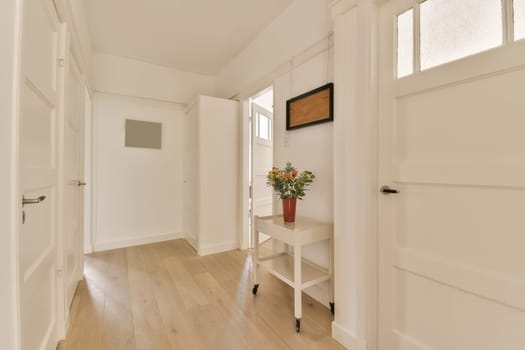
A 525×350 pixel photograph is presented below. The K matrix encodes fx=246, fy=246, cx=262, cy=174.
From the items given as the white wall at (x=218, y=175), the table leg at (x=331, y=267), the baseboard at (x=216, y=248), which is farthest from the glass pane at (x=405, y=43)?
the baseboard at (x=216, y=248)

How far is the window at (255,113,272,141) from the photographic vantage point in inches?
132

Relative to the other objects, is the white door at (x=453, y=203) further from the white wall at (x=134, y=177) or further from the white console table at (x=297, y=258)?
the white wall at (x=134, y=177)

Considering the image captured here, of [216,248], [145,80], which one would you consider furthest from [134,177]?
[216,248]

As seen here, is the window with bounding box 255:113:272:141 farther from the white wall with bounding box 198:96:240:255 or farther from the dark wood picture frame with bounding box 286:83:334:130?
the dark wood picture frame with bounding box 286:83:334:130

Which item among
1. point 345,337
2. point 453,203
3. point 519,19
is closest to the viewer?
point 519,19

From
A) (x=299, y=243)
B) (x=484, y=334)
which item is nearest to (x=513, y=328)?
(x=484, y=334)

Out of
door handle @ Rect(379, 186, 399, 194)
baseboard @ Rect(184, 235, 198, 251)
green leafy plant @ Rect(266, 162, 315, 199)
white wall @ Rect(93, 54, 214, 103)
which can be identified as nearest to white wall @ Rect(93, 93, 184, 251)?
white wall @ Rect(93, 54, 214, 103)

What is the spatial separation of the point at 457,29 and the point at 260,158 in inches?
97.6

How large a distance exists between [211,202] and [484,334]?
2.61m

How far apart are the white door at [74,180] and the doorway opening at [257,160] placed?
1.76 metres

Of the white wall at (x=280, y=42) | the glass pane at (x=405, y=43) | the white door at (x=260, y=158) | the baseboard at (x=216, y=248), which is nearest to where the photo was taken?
the glass pane at (x=405, y=43)

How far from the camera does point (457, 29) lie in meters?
1.16

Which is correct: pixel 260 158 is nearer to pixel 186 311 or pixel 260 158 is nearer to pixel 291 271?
pixel 291 271

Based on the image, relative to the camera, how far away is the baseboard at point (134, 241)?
3.21 meters
